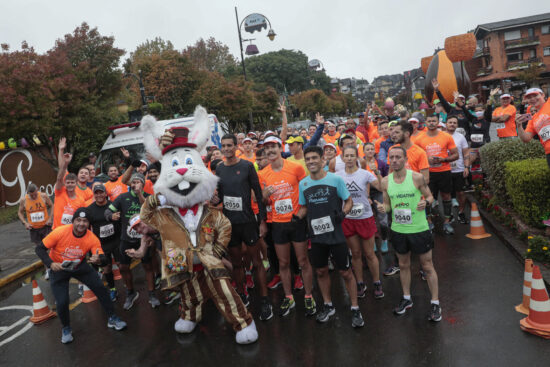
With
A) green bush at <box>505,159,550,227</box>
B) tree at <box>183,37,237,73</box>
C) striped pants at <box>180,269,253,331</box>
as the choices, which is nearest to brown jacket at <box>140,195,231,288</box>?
striped pants at <box>180,269,253,331</box>

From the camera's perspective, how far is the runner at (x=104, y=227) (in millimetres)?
5938

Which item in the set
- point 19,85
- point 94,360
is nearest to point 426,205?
point 94,360

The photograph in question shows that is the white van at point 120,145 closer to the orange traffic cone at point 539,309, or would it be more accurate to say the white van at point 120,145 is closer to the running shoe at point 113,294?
the running shoe at point 113,294

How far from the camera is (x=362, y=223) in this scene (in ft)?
15.8

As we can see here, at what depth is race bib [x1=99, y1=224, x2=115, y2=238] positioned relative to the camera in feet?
19.6

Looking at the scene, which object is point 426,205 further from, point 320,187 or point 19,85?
point 19,85

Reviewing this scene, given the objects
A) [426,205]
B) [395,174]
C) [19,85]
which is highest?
[19,85]

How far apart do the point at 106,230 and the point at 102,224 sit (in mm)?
112

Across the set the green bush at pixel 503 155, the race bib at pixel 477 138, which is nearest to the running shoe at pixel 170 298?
the green bush at pixel 503 155

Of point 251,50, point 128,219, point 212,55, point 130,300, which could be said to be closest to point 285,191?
point 128,219

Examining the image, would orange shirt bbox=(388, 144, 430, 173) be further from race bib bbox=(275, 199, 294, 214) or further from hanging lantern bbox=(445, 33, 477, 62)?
hanging lantern bbox=(445, 33, 477, 62)

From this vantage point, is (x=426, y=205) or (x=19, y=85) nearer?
(x=426, y=205)

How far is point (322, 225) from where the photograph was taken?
14.0ft

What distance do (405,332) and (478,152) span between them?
6.47 meters
